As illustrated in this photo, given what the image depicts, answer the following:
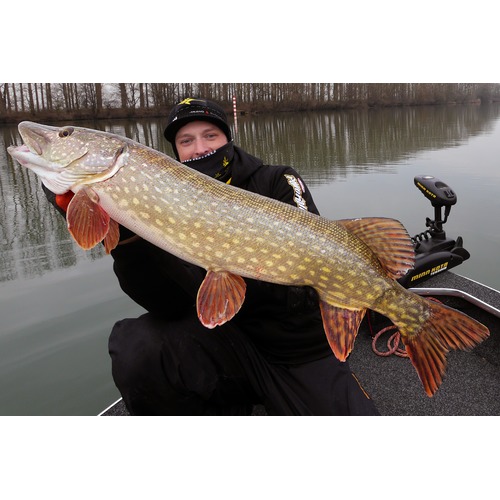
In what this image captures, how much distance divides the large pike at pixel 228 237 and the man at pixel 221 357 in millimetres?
222

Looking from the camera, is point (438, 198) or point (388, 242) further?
point (438, 198)

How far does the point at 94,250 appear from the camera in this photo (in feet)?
14.2

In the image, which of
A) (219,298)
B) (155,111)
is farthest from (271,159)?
(155,111)

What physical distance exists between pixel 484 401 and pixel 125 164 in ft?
6.07

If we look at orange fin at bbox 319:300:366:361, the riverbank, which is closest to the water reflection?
the riverbank

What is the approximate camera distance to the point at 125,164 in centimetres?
129

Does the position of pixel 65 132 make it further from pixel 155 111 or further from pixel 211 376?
pixel 155 111

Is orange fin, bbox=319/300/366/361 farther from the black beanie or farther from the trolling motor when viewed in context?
the trolling motor

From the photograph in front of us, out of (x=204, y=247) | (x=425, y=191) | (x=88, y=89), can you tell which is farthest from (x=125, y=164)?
(x=88, y=89)

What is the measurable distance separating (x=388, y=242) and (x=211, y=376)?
824mm

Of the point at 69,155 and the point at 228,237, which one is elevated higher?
the point at 69,155

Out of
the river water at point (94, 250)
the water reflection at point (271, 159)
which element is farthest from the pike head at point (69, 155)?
the water reflection at point (271, 159)

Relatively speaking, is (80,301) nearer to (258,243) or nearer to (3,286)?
(3,286)

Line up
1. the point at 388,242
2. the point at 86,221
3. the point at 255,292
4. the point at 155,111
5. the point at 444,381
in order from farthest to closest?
the point at 155,111 → the point at 444,381 → the point at 255,292 → the point at 388,242 → the point at 86,221
